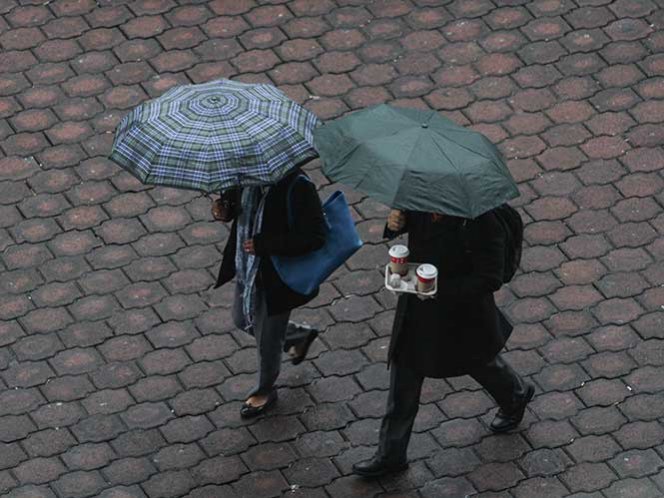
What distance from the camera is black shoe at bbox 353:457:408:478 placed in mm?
8672

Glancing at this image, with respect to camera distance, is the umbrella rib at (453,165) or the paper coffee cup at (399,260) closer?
the umbrella rib at (453,165)

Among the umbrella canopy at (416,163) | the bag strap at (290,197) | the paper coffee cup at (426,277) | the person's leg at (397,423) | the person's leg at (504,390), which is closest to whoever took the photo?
the umbrella canopy at (416,163)

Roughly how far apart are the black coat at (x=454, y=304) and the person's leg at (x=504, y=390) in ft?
0.61

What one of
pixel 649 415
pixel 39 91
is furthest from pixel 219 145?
pixel 39 91

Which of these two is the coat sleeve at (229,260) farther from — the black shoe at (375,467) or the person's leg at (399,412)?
the black shoe at (375,467)

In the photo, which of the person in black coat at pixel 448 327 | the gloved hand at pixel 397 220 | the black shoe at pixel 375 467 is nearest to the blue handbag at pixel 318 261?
the person in black coat at pixel 448 327

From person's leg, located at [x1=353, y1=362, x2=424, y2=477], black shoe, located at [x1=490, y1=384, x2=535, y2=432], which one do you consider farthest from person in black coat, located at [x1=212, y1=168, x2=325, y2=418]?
black shoe, located at [x1=490, y1=384, x2=535, y2=432]

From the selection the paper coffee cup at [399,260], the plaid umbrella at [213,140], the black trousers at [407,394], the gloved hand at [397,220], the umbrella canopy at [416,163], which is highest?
the umbrella canopy at [416,163]

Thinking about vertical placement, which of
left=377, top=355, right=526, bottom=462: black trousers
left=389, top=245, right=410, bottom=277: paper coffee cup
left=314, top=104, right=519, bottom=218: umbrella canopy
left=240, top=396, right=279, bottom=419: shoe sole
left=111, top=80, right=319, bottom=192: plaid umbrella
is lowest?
left=240, top=396, right=279, bottom=419: shoe sole

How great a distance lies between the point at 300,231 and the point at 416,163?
2.89ft

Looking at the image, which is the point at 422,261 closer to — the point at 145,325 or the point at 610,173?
the point at 145,325

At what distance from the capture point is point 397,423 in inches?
336

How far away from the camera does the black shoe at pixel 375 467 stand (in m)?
8.67

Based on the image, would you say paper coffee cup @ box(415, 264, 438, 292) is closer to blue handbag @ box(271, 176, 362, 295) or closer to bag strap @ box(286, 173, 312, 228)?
blue handbag @ box(271, 176, 362, 295)
